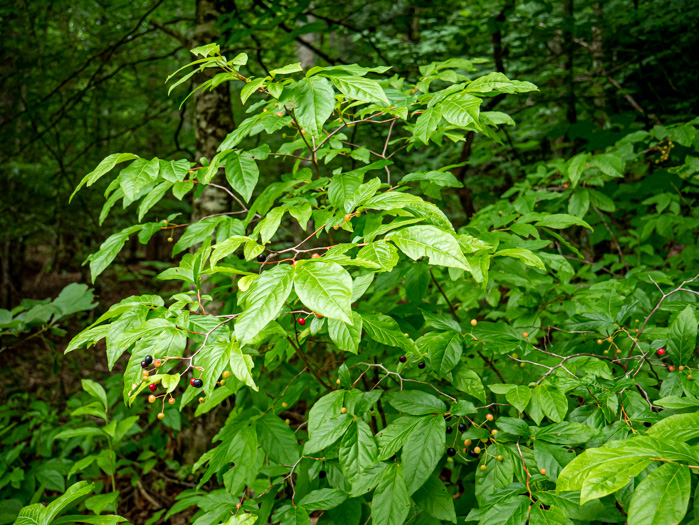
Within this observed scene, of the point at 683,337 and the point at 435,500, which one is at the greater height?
the point at 683,337

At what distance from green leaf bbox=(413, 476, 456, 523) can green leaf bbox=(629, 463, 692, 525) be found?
0.55 m

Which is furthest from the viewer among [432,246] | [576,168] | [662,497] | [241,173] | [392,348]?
[576,168]

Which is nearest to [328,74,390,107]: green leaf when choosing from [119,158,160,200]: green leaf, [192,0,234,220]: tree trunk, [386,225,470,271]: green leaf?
[386,225,470,271]: green leaf

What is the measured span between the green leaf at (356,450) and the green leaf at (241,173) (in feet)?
2.82

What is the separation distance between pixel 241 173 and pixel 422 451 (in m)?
1.11

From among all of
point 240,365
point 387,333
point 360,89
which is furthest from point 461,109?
point 240,365

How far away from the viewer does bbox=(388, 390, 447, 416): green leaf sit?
129 cm

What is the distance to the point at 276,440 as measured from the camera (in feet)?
4.79

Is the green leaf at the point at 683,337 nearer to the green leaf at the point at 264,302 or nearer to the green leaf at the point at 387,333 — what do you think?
the green leaf at the point at 387,333

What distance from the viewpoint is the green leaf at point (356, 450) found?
1.23 m

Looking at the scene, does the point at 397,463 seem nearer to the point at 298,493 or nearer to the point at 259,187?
the point at 298,493

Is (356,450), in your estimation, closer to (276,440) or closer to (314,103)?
(276,440)

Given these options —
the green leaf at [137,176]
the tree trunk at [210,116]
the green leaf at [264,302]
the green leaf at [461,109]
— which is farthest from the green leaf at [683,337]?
the tree trunk at [210,116]

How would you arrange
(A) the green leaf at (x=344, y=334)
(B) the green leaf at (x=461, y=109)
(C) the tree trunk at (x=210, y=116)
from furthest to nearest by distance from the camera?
(C) the tree trunk at (x=210, y=116), (B) the green leaf at (x=461, y=109), (A) the green leaf at (x=344, y=334)
